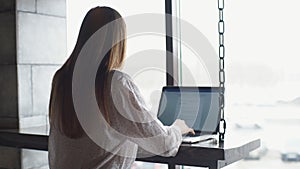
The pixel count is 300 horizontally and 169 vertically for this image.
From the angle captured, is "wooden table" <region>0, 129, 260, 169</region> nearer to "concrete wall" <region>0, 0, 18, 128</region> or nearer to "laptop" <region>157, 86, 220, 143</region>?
"laptop" <region>157, 86, 220, 143</region>

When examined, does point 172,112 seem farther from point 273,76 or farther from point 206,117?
point 273,76

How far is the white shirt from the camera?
62.0 inches

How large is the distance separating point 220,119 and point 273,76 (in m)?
0.57

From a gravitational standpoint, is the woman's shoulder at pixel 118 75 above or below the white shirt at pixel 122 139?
above

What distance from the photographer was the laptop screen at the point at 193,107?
216cm

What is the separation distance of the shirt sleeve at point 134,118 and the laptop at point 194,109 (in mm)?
412

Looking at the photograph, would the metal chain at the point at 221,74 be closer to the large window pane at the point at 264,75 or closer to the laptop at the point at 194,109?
the laptop at the point at 194,109

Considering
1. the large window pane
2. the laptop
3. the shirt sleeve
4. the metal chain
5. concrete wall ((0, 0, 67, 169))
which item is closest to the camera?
the shirt sleeve

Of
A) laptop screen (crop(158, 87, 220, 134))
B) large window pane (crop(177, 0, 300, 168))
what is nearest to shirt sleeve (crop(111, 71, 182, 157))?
laptop screen (crop(158, 87, 220, 134))

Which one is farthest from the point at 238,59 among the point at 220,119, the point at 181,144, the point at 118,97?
the point at 118,97

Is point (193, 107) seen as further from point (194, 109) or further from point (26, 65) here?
point (26, 65)

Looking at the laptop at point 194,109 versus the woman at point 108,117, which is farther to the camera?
the laptop at point 194,109

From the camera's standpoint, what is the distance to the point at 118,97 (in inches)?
61.7

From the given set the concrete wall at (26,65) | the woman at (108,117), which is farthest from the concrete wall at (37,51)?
the woman at (108,117)
